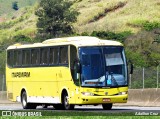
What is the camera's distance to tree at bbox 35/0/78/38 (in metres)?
97.2

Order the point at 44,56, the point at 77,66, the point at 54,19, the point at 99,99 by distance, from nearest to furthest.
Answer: the point at 99,99
the point at 77,66
the point at 44,56
the point at 54,19

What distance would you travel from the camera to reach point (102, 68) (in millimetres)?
33938

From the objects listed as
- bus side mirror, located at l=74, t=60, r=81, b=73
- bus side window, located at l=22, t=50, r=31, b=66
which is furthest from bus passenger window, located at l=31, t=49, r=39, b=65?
bus side mirror, located at l=74, t=60, r=81, b=73

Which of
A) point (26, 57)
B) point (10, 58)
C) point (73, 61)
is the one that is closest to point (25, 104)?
point (26, 57)

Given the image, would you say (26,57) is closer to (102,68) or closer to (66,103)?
(66,103)

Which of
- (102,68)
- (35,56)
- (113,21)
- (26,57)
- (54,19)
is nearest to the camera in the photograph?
(102,68)

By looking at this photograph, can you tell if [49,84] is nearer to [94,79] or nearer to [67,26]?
[94,79]

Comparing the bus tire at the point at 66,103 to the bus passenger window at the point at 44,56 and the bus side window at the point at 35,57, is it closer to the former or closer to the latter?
the bus passenger window at the point at 44,56

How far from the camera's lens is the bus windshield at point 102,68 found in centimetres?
3378

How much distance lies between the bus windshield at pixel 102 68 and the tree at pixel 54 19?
60987 millimetres

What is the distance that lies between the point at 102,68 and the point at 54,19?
65.1m

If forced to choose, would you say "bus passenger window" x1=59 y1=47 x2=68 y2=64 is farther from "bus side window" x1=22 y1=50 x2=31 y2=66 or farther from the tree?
the tree

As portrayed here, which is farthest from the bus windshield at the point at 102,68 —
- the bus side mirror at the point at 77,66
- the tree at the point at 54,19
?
the tree at the point at 54,19

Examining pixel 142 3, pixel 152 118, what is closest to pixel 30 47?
pixel 152 118
